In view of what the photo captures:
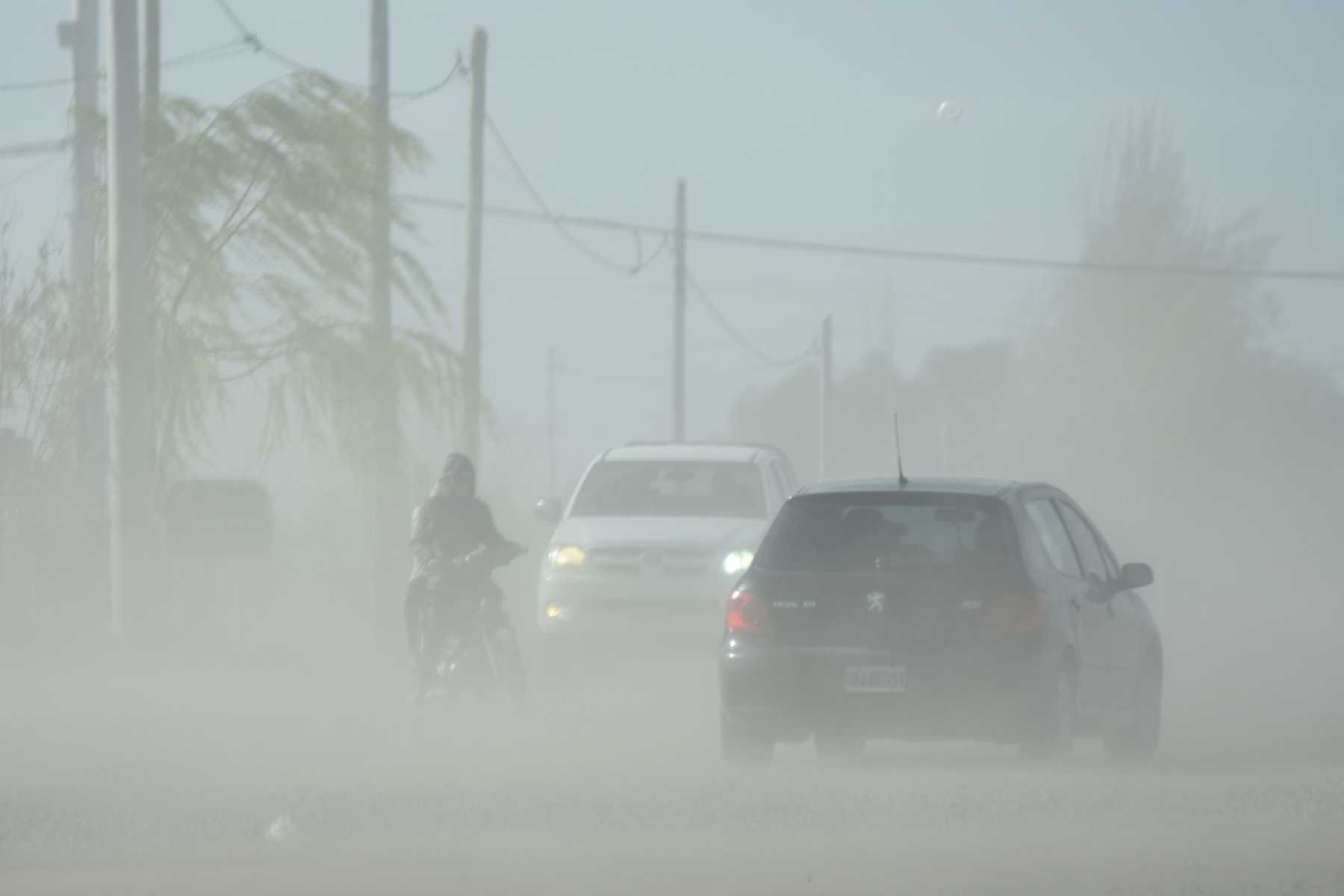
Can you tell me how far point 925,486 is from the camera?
13.2m

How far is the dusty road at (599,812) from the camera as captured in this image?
30.8 ft

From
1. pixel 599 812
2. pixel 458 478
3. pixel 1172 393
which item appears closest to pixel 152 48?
pixel 458 478

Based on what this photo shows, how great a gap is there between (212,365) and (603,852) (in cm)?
1669

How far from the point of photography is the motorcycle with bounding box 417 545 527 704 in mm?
16469

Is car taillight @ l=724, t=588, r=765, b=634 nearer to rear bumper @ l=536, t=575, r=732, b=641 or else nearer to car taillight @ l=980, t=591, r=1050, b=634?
car taillight @ l=980, t=591, r=1050, b=634

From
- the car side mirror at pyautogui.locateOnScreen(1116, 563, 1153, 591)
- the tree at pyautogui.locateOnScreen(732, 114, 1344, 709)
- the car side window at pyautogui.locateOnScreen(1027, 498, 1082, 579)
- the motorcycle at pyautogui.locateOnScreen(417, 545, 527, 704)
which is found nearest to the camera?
the car side window at pyautogui.locateOnScreen(1027, 498, 1082, 579)

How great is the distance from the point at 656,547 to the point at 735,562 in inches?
26.9

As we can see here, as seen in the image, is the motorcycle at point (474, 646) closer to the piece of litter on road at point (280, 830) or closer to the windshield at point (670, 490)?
the piece of litter on road at point (280, 830)

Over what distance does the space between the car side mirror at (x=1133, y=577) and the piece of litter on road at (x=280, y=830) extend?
209 inches

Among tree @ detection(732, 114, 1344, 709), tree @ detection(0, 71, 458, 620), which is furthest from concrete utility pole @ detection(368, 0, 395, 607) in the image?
tree @ detection(732, 114, 1344, 709)

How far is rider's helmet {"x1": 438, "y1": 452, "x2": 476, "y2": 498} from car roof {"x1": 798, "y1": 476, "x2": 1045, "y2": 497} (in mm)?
3848

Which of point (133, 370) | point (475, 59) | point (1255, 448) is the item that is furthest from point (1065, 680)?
point (1255, 448)

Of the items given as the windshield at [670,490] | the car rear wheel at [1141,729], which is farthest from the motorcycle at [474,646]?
the windshield at [670,490]

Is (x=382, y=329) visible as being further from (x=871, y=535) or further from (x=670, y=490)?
(x=871, y=535)
